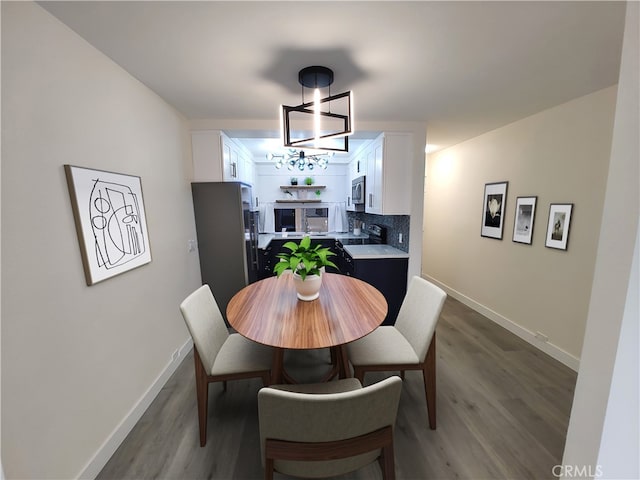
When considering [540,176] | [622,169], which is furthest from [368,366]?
[540,176]

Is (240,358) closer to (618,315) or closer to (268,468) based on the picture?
(268,468)

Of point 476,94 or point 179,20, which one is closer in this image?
point 179,20

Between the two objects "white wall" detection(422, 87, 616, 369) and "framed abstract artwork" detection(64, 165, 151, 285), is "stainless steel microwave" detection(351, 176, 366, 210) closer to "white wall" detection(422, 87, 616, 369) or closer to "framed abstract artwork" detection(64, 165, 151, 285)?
"white wall" detection(422, 87, 616, 369)

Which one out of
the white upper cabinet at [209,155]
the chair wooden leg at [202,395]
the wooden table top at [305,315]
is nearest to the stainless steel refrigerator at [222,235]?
the white upper cabinet at [209,155]

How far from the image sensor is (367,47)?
5.06 ft

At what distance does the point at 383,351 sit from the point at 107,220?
6.53ft

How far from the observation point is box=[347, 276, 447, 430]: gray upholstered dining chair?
1644 mm

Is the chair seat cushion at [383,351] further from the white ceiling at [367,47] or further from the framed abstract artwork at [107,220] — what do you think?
the white ceiling at [367,47]

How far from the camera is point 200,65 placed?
1.74 metres

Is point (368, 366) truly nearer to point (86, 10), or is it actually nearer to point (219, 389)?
point (219, 389)

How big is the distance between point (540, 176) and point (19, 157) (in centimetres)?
399

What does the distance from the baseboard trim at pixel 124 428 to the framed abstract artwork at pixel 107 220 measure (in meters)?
1.00

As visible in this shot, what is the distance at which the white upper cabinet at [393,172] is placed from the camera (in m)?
3.04

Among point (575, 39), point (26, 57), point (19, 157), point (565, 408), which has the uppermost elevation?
point (575, 39)
